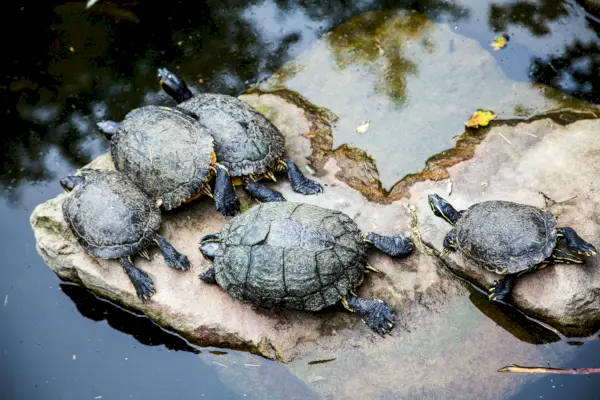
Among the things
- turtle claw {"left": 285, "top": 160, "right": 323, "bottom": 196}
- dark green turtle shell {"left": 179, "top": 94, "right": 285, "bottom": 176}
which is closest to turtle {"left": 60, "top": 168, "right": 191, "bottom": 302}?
dark green turtle shell {"left": 179, "top": 94, "right": 285, "bottom": 176}

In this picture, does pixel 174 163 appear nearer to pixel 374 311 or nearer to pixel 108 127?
pixel 108 127

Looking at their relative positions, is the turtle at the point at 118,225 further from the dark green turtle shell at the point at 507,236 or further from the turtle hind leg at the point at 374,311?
the dark green turtle shell at the point at 507,236

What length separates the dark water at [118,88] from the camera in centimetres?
543

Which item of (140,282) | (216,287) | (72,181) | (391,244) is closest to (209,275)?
(216,287)

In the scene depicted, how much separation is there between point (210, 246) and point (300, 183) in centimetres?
121

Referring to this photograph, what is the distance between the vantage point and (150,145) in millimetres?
5617

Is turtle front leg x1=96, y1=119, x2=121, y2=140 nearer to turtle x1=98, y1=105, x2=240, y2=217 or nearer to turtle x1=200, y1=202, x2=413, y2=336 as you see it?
turtle x1=98, y1=105, x2=240, y2=217

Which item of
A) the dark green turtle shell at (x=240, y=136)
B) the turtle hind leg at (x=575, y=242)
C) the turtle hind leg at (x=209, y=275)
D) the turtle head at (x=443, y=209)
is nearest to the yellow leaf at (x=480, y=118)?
Result: the turtle head at (x=443, y=209)

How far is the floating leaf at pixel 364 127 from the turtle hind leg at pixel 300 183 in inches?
37.2

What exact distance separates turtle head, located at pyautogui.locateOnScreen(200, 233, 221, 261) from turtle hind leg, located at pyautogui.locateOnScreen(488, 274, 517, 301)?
2527mm

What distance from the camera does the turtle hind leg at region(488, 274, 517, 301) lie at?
4953 mm

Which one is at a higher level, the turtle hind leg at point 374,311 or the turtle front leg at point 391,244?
the turtle front leg at point 391,244

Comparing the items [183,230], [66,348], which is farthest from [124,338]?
[183,230]

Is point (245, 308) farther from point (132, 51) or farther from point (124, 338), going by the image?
point (132, 51)
